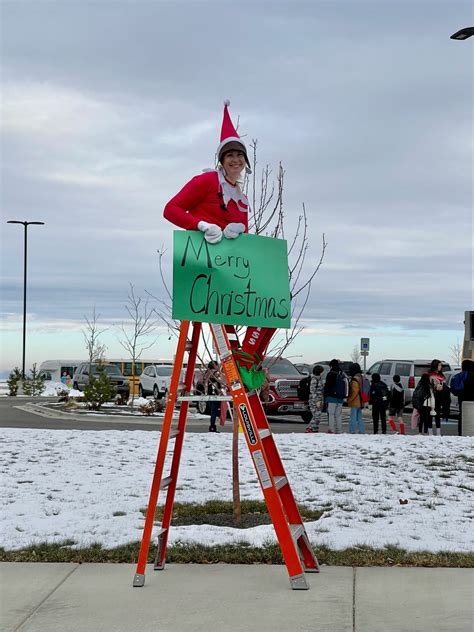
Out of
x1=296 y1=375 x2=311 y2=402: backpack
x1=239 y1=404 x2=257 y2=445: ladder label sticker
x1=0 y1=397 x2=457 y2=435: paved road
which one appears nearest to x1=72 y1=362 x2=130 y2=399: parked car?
x1=0 y1=397 x2=457 y2=435: paved road

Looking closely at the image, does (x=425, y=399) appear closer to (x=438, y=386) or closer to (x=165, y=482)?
(x=438, y=386)

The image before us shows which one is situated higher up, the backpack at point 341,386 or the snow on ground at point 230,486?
the backpack at point 341,386

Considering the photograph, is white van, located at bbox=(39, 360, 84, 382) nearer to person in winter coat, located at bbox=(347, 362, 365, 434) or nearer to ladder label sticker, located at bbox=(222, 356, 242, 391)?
person in winter coat, located at bbox=(347, 362, 365, 434)

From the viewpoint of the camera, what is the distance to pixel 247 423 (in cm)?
559

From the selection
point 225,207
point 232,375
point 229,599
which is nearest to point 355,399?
point 225,207

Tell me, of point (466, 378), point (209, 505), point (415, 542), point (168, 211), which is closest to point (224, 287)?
point (168, 211)

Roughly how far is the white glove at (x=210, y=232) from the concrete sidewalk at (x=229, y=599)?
2246 millimetres

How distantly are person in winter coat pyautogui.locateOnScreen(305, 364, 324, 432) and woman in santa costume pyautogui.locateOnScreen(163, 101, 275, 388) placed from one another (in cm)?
1340

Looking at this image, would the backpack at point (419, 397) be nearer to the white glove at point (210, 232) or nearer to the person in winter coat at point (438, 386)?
the person in winter coat at point (438, 386)

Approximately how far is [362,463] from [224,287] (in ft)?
17.4

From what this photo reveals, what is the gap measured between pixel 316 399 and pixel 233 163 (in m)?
14.1

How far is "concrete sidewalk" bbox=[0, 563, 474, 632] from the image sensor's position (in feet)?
15.8

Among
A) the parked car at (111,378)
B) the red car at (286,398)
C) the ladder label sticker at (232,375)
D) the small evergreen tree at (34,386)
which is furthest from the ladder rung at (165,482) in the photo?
the small evergreen tree at (34,386)

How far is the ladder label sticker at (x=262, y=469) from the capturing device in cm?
550
